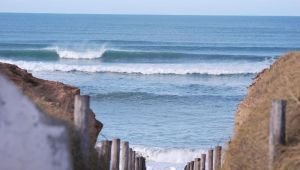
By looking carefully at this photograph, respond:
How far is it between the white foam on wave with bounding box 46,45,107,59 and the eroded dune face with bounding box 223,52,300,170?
1519 inches

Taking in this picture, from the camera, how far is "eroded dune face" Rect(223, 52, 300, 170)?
9363 mm

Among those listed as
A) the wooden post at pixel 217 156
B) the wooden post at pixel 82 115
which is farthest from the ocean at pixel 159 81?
the wooden post at pixel 82 115

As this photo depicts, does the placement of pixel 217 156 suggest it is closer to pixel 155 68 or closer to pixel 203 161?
pixel 203 161

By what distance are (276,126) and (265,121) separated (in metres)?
1.66

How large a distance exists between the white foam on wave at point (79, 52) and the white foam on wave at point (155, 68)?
18.8ft

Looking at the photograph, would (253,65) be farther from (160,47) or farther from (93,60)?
(160,47)

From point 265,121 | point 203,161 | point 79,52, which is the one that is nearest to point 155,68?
point 79,52

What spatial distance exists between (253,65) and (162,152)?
27.3 m

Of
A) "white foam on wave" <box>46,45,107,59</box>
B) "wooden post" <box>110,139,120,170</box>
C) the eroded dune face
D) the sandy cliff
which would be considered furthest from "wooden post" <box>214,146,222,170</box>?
"white foam on wave" <box>46,45,107,59</box>

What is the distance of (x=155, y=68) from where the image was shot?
4141 cm

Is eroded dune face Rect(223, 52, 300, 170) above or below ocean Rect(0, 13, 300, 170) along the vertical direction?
below

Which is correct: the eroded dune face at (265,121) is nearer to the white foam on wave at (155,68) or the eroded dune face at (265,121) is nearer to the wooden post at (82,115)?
the wooden post at (82,115)

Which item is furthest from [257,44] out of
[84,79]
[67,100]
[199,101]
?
[67,100]

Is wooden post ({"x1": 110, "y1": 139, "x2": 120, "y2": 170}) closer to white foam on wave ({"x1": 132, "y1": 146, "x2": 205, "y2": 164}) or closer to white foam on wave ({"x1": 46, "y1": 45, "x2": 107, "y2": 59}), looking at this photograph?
white foam on wave ({"x1": 132, "y1": 146, "x2": 205, "y2": 164})
